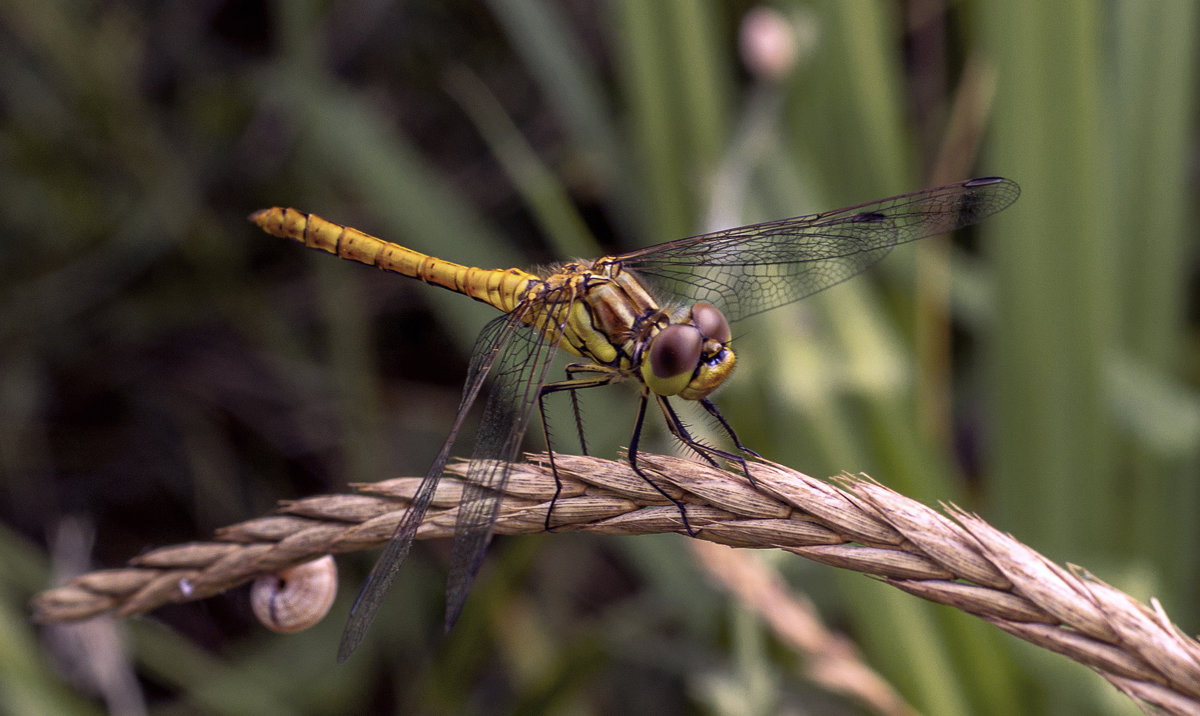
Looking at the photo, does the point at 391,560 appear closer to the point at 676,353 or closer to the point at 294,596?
the point at 294,596

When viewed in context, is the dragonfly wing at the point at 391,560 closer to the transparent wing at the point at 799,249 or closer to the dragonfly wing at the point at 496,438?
the dragonfly wing at the point at 496,438

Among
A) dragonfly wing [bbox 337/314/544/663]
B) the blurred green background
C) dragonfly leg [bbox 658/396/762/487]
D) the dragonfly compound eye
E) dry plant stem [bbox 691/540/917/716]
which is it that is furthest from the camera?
the blurred green background

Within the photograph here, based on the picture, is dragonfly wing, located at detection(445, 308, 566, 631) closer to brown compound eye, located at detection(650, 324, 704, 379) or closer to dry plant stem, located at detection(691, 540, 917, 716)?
brown compound eye, located at detection(650, 324, 704, 379)

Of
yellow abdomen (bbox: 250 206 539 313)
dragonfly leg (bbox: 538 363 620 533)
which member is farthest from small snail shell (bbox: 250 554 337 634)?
yellow abdomen (bbox: 250 206 539 313)

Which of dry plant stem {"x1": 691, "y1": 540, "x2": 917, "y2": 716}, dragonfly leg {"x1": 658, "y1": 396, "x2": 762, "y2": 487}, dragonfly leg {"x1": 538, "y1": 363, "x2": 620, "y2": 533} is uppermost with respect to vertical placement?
dragonfly leg {"x1": 538, "y1": 363, "x2": 620, "y2": 533}

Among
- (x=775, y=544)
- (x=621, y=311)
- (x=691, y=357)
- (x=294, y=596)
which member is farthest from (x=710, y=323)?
(x=294, y=596)

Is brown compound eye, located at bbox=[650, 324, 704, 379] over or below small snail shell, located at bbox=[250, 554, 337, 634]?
over

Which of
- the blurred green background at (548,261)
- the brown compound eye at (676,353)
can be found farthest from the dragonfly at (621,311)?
the blurred green background at (548,261)
